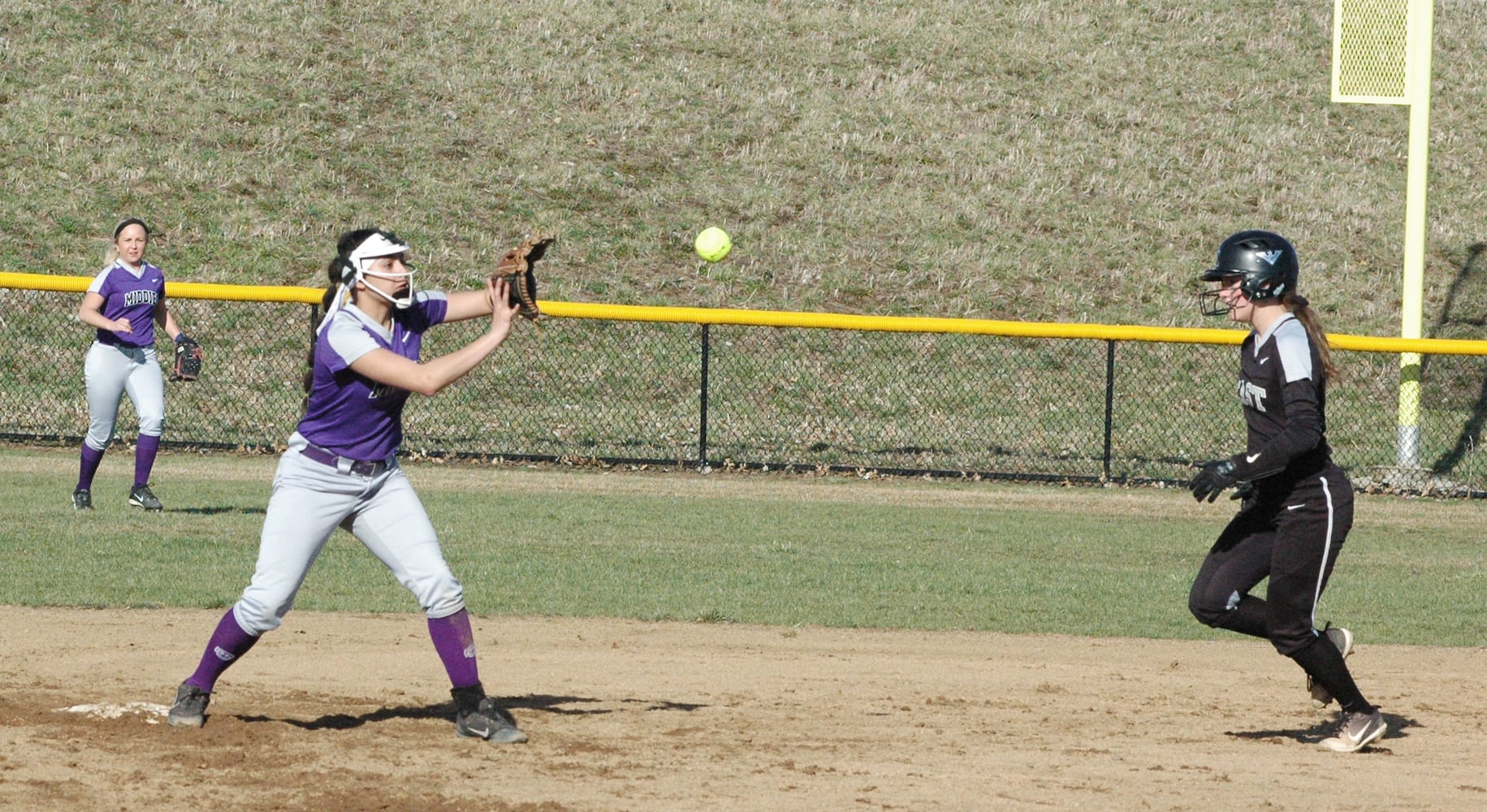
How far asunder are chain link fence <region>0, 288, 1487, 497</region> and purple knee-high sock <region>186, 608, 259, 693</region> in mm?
10118

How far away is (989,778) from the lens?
5.48 meters

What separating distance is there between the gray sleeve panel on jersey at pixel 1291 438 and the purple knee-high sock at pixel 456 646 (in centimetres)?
282

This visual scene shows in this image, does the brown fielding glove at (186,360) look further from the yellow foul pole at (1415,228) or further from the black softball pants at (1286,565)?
the yellow foul pole at (1415,228)

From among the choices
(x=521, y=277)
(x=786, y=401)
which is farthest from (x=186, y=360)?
(x=786, y=401)

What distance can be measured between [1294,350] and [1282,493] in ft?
1.83

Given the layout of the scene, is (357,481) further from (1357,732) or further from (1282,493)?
(1357,732)

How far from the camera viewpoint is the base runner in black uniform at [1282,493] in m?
5.84

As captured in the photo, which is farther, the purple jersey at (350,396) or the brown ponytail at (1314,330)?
the brown ponytail at (1314,330)

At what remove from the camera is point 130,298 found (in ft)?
36.0

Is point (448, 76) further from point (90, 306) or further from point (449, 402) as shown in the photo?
point (90, 306)

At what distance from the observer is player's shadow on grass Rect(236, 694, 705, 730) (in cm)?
608

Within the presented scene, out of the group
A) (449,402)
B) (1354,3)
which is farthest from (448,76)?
(1354,3)

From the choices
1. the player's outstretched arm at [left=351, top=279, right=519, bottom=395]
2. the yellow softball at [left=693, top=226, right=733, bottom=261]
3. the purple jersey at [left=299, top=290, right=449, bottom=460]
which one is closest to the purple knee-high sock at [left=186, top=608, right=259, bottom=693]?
the purple jersey at [left=299, top=290, right=449, bottom=460]

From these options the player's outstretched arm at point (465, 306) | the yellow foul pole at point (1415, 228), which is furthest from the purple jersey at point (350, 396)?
Result: the yellow foul pole at point (1415, 228)
